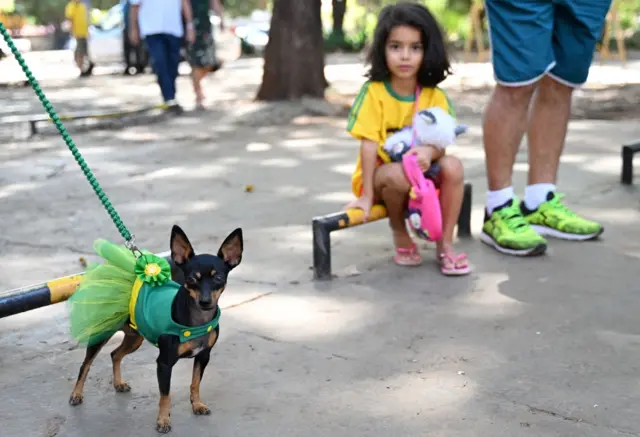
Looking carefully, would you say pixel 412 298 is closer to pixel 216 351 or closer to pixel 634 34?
pixel 216 351

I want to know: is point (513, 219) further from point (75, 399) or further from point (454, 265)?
point (75, 399)

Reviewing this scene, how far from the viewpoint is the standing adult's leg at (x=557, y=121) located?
420cm

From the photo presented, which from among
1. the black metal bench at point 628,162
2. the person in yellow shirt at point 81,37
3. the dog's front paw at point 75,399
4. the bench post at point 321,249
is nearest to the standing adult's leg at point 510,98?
the bench post at point 321,249

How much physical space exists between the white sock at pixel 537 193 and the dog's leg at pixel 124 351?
240 centimetres

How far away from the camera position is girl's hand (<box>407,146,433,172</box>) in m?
3.82

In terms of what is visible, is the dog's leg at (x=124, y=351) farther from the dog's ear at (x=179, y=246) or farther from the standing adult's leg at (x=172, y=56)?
the standing adult's leg at (x=172, y=56)

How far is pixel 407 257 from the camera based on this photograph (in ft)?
13.1

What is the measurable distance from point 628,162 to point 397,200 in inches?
81.0

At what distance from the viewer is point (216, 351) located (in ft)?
9.88

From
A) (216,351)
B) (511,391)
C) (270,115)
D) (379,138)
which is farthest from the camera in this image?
(270,115)

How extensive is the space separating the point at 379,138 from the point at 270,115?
16.9ft

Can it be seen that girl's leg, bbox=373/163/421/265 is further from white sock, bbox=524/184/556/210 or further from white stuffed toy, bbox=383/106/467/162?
white sock, bbox=524/184/556/210

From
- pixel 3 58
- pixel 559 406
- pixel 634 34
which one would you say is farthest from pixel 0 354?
pixel 3 58

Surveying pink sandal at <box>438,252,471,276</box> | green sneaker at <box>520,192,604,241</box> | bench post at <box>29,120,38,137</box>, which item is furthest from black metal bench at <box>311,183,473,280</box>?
bench post at <box>29,120,38,137</box>
